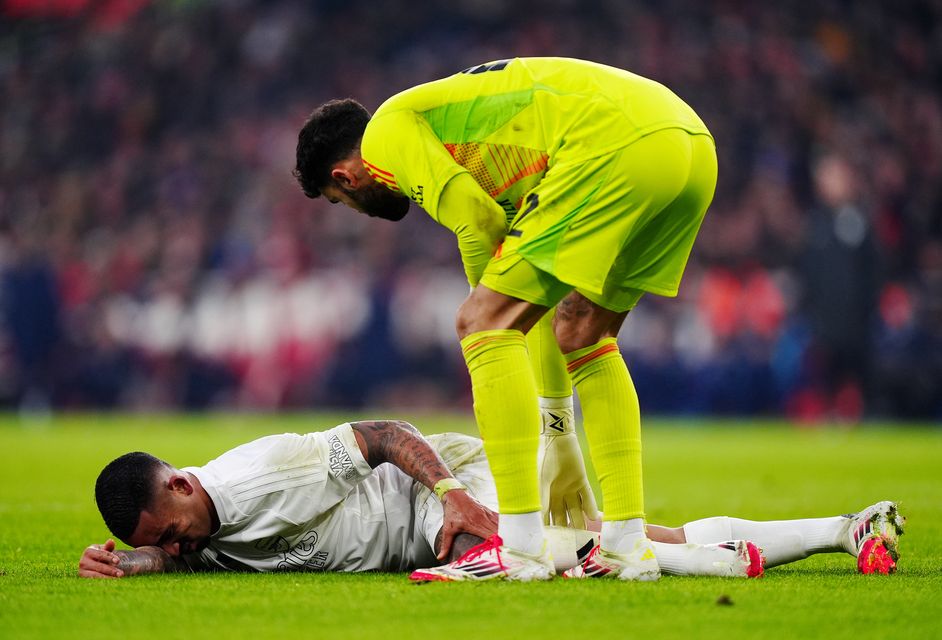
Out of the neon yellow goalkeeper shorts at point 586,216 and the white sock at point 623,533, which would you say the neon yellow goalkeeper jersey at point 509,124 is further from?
the white sock at point 623,533

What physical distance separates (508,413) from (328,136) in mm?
1214

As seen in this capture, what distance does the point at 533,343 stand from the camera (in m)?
5.17

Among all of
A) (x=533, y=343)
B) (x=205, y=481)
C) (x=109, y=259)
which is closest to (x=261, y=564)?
(x=205, y=481)

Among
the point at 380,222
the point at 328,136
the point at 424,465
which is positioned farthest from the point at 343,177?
the point at 380,222

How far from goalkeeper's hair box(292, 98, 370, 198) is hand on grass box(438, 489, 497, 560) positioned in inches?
49.0

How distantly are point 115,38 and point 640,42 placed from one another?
970 cm

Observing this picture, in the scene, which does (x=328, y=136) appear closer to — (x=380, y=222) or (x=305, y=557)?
(x=305, y=557)

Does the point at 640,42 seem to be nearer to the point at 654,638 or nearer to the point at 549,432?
the point at 549,432

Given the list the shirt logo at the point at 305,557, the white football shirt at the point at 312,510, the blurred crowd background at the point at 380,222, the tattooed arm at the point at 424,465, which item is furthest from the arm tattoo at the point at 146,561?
the blurred crowd background at the point at 380,222

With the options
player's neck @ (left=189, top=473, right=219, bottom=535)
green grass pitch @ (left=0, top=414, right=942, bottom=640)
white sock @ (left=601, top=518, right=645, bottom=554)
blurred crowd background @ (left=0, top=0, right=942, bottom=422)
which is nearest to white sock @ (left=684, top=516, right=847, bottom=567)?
green grass pitch @ (left=0, top=414, right=942, bottom=640)

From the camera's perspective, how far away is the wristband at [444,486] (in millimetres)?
4684

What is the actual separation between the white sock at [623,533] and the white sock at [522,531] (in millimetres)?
284

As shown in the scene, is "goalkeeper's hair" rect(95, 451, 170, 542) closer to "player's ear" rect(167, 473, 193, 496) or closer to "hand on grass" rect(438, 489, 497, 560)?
"player's ear" rect(167, 473, 193, 496)

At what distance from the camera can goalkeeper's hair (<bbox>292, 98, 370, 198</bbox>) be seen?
4.69 metres
